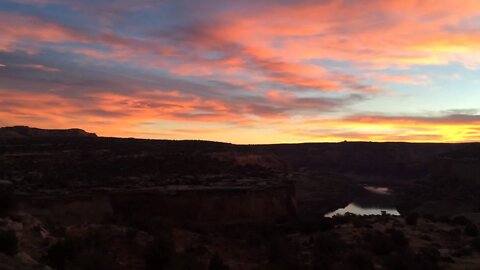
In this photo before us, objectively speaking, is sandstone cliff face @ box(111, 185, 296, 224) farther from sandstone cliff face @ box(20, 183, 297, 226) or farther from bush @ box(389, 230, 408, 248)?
bush @ box(389, 230, 408, 248)

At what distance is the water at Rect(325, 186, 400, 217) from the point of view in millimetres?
61541

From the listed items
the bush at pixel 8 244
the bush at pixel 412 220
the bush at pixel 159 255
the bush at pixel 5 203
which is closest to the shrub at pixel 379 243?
the bush at pixel 412 220

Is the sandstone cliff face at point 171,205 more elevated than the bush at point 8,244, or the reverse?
the bush at point 8,244

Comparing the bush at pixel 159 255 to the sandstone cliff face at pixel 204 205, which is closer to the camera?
the bush at pixel 159 255

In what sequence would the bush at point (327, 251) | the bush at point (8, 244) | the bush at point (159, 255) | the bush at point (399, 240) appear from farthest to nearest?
1. the bush at point (399, 240)
2. the bush at point (327, 251)
3. the bush at point (159, 255)
4. the bush at point (8, 244)

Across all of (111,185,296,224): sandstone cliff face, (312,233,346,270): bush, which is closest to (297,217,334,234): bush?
(312,233,346,270): bush

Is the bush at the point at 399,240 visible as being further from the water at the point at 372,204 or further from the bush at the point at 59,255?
the water at the point at 372,204

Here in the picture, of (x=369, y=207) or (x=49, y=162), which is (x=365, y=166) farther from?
(x=49, y=162)

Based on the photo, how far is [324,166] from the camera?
351 feet

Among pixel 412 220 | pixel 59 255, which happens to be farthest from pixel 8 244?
pixel 412 220

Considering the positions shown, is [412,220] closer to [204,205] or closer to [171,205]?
[204,205]

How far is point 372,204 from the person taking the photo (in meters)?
70.6

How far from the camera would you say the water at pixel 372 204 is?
202 feet

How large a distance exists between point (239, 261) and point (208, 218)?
39.3ft
